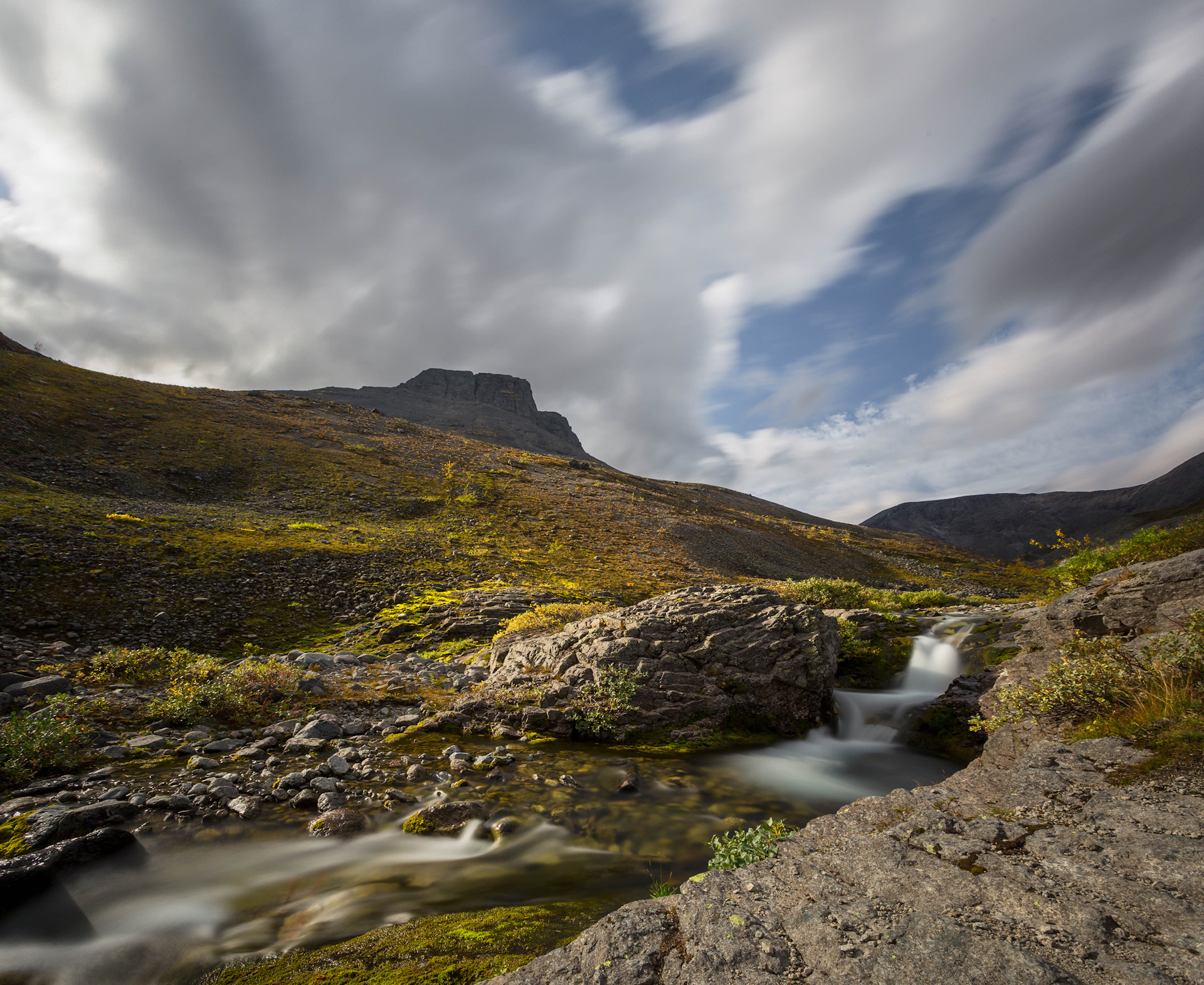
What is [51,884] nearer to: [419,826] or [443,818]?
[419,826]

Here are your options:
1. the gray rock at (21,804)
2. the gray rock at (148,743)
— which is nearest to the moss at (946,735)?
the gray rock at (148,743)

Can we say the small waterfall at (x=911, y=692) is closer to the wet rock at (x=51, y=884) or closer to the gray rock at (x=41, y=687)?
the wet rock at (x=51, y=884)

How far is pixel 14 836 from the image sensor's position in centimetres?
639

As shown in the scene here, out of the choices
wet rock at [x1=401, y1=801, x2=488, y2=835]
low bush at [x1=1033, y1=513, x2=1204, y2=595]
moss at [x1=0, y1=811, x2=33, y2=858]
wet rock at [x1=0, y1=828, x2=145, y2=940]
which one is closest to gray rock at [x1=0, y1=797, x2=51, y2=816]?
moss at [x1=0, y1=811, x2=33, y2=858]

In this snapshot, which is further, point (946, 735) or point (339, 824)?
point (946, 735)

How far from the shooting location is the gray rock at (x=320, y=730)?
33.9 ft

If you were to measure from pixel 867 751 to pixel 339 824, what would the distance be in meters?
12.0

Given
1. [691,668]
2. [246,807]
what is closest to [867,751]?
[691,668]

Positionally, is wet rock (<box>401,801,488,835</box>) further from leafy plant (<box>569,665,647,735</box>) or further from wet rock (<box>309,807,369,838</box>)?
leafy plant (<box>569,665,647,735</box>)

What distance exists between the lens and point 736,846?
534cm

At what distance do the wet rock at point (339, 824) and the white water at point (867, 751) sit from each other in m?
7.29

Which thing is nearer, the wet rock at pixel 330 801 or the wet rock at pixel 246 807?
the wet rock at pixel 246 807

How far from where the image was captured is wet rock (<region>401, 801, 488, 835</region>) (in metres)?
7.44

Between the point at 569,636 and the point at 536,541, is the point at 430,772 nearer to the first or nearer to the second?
the point at 569,636
